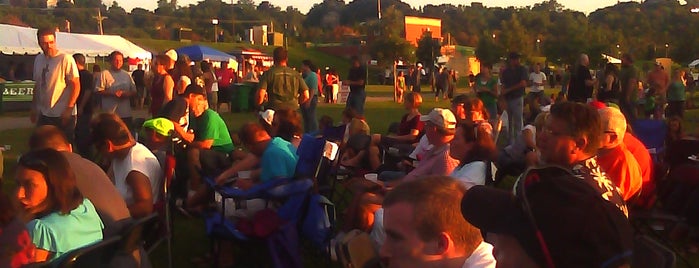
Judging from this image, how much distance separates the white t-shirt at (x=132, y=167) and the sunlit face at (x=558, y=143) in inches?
104

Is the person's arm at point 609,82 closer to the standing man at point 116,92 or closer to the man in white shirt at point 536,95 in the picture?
the man in white shirt at point 536,95

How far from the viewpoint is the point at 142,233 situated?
3.88m

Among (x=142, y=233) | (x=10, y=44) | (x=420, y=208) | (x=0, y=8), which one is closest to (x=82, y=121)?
(x=142, y=233)

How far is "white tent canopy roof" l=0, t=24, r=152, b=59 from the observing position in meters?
21.9

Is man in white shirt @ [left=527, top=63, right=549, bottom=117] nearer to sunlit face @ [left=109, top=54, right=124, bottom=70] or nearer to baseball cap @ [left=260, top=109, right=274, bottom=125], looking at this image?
baseball cap @ [left=260, top=109, right=274, bottom=125]

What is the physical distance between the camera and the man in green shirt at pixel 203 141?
23.0 ft

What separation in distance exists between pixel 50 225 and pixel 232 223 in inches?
77.5

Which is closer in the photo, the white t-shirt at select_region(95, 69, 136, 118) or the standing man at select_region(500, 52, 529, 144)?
the white t-shirt at select_region(95, 69, 136, 118)

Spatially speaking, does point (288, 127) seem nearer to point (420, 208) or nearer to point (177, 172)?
point (177, 172)

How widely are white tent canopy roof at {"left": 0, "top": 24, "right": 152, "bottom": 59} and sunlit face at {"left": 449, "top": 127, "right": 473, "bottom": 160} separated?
18.2 meters

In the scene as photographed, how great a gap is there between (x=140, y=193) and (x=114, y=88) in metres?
5.23

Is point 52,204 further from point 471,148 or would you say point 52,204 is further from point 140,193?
point 471,148

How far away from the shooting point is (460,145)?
5043 mm

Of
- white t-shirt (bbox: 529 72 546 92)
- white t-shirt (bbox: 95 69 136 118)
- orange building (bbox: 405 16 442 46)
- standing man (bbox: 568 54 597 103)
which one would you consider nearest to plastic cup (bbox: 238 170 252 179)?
white t-shirt (bbox: 95 69 136 118)
